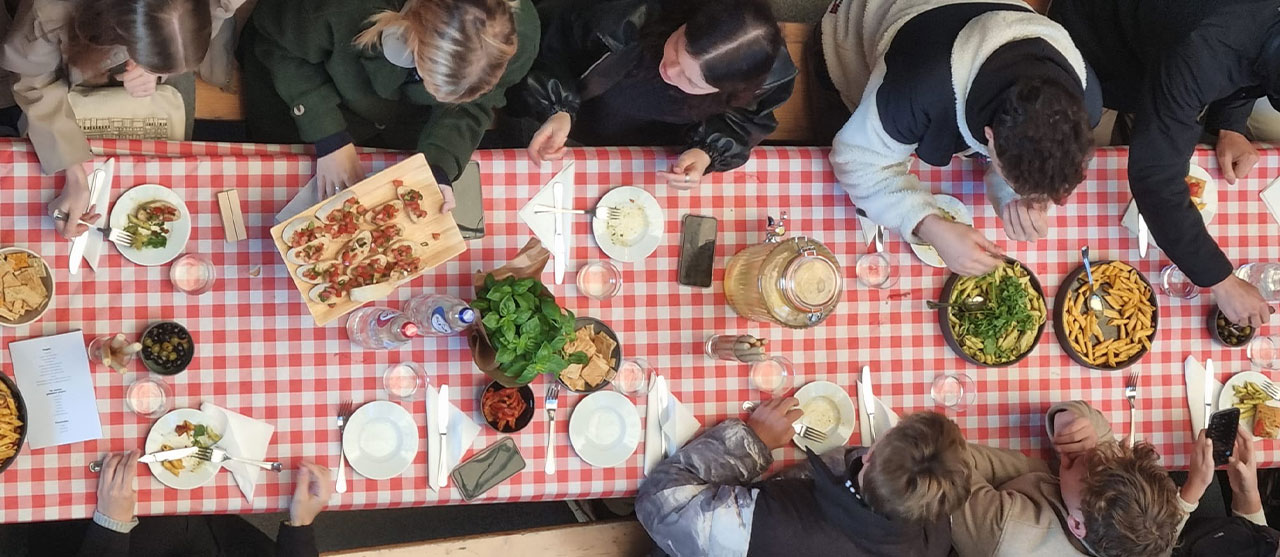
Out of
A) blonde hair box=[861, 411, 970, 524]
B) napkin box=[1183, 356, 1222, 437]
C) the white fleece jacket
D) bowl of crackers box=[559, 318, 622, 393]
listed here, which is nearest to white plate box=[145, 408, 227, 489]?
bowl of crackers box=[559, 318, 622, 393]

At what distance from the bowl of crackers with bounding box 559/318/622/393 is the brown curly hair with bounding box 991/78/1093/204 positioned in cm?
107

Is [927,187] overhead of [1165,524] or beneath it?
overhead

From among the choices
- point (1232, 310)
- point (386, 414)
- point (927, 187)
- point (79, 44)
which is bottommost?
point (386, 414)

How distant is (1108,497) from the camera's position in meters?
2.36

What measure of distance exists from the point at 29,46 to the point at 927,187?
91.7 inches

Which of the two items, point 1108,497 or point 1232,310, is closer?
point 1108,497

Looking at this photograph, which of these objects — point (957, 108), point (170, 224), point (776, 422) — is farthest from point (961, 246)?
point (170, 224)

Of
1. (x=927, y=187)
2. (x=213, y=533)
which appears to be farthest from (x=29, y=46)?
(x=927, y=187)

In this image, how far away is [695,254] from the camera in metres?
2.52

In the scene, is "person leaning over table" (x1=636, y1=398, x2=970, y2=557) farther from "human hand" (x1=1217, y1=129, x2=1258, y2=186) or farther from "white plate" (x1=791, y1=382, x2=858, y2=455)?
"human hand" (x1=1217, y1=129, x2=1258, y2=186)

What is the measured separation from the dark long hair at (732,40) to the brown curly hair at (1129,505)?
1.39 metres

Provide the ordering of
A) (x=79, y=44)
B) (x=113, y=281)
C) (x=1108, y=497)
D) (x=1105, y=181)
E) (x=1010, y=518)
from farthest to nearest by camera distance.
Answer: (x=1105, y=181)
(x=1010, y=518)
(x=1108, y=497)
(x=113, y=281)
(x=79, y=44)

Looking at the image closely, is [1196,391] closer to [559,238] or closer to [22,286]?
[559,238]

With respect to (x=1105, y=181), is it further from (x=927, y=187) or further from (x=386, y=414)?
(x=386, y=414)
